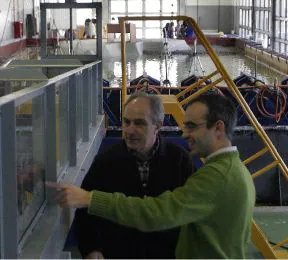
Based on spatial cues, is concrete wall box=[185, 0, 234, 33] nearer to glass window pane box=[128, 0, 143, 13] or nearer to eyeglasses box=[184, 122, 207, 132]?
glass window pane box=[128, 0, 143, 13]

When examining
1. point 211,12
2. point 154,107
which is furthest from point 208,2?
point 154,107

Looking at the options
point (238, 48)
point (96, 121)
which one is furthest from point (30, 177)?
point (238, 48)

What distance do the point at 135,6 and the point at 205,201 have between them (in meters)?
43.1

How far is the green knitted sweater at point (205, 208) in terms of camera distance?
2322 millimetres

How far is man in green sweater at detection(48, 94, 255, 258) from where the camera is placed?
233 centimetres

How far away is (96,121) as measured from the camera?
8172 mm

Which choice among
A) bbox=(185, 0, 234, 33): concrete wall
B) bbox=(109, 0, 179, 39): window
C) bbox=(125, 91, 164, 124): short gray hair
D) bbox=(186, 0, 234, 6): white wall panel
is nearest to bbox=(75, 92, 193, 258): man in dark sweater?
bbox=(125, 91, 164, 124): short gray hair

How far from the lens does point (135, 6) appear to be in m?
44.4

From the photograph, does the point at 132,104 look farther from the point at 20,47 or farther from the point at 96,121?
the point at 20,47

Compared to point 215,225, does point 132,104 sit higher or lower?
higher

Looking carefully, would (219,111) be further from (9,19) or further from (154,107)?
(9,19)

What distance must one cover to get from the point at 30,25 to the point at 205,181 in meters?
31.7

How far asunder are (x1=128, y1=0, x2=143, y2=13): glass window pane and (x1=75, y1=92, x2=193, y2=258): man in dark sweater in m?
42.1

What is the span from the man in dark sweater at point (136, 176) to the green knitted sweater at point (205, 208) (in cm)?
54
